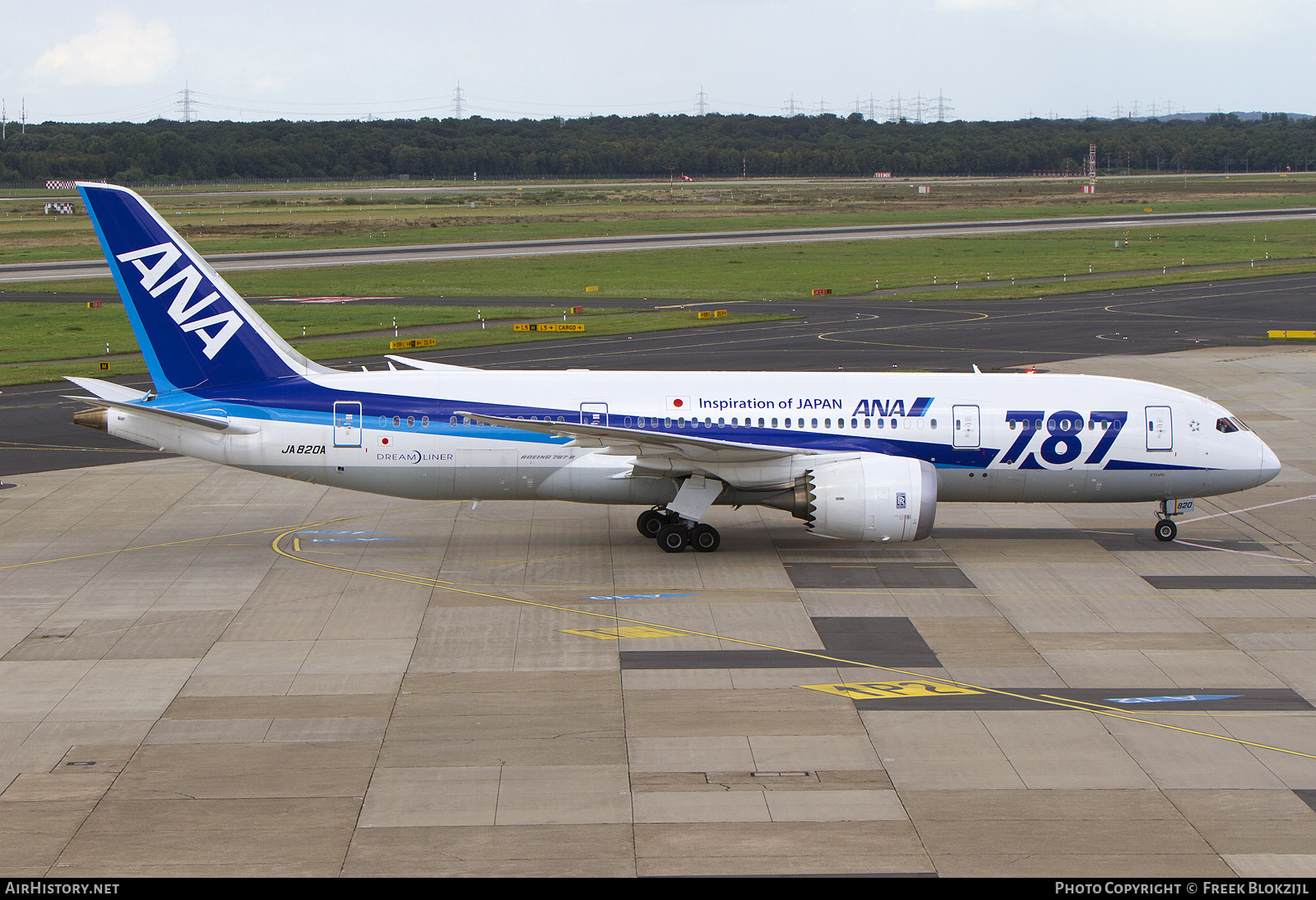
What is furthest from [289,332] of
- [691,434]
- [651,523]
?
[691,434]

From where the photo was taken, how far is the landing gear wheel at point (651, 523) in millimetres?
32125

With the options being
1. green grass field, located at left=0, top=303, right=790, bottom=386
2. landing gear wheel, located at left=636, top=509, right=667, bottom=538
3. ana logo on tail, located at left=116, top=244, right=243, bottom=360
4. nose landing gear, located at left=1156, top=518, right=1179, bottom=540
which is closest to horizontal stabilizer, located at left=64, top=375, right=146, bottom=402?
ana logo on tail, located at left=116, top=244, right=243, bottom=360

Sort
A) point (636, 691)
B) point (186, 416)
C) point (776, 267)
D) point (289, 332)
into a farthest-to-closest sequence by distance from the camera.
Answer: point (776, 267)
point (289, 332)
point (186, 416)
point (636, 691)

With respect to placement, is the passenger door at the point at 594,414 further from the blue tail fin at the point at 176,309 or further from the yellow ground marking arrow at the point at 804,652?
the blue tail fin at the point at 176,309

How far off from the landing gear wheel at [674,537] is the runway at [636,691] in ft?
1.23

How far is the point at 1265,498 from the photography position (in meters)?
36.9

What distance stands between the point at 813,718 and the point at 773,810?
11.6 ft

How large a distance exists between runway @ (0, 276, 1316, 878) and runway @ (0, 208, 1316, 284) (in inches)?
2882

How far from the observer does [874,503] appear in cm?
2911

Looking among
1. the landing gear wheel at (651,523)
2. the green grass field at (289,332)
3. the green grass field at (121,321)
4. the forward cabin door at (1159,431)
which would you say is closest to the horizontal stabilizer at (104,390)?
the landing gear wheel at (651,523)

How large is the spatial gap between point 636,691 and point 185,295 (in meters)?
16.8

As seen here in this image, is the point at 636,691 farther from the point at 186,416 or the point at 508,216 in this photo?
the point at 508,216

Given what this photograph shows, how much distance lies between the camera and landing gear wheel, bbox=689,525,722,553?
101 feet
